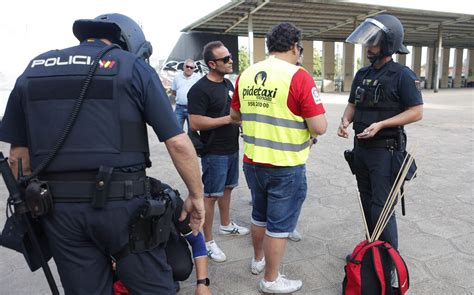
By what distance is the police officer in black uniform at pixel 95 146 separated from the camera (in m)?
1.58

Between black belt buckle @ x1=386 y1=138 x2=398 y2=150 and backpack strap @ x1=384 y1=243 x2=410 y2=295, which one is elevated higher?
black belt buckle @ x1=386 y1=138 x2=398 y2=150

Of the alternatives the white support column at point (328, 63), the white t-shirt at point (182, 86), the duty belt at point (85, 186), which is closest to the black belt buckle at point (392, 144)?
the duty belt at point (85, 186)

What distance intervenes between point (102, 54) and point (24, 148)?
2.03 feet

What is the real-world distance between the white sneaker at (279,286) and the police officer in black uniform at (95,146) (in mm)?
1048

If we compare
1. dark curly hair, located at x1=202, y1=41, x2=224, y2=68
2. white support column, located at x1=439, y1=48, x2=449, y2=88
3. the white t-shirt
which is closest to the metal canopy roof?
white support column, located at x1=439, y1=48, x2=449, y2=88

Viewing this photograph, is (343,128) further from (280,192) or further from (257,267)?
(257,267)

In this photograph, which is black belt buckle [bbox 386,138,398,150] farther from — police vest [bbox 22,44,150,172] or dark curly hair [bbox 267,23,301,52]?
police vest [bbox 22,44,150,172]

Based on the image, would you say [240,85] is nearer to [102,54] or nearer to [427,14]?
[102,54]

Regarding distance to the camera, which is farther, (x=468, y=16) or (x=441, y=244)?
(x=468, y=16)

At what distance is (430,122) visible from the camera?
36.2 feet

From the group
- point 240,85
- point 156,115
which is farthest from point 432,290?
point 156,115

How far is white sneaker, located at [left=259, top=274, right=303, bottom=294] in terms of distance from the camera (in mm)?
2581

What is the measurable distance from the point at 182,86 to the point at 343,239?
14.9 ft

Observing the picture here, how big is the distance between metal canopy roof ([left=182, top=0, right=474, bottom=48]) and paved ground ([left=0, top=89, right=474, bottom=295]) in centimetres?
1665
